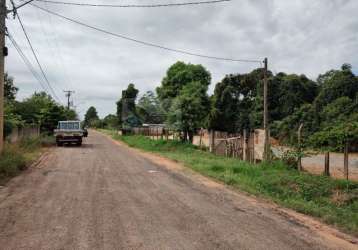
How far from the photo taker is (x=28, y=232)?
729cm

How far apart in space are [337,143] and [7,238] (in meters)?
11.5

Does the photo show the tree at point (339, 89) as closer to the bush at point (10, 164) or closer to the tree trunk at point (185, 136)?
the tree trunk at point (185, 136)

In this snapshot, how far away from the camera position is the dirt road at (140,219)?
6852mm

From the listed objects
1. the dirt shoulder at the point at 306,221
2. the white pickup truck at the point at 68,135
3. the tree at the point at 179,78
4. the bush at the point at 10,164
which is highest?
the tree at the point at 179,78

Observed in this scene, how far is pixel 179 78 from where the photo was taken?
6506 centimetres

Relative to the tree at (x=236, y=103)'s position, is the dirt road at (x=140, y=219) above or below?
below

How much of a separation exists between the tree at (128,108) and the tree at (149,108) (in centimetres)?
243

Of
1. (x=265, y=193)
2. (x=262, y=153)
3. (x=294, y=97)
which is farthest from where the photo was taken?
(x=294, y=97)

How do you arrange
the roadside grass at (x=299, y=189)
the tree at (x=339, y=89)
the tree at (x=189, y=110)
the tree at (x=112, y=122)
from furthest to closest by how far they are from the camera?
1. the tree at (x=112, y=122)
2. the tree at (x=339, y=89)
3. the tree at (x=189, y=110)
4. the roadside grass at (x=299, y=189)

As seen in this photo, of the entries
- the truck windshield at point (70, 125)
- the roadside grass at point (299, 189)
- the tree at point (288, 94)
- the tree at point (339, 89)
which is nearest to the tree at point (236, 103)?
the tree at point (288, 94)

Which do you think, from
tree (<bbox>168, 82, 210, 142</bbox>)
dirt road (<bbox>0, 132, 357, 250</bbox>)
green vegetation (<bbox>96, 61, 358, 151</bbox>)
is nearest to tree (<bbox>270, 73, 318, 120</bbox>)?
green vegetation (<bbox>96, 61, 358, 151</bbox>)

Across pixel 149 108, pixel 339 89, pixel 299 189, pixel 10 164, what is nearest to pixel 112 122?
Answer: pixel 149 108

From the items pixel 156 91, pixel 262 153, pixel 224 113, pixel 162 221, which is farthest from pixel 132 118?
pixel 162 221

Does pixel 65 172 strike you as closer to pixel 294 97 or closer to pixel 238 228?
pixel 238 228
